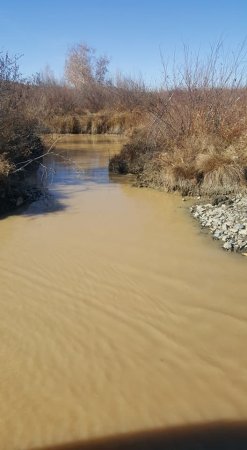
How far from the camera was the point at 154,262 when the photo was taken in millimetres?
5980

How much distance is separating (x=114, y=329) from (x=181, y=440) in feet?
4.94

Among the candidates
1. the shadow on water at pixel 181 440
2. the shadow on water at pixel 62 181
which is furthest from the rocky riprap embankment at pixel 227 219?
the shadow on water at pixel 181 440

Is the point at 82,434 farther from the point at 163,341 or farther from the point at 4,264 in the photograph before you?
the point at 4,264

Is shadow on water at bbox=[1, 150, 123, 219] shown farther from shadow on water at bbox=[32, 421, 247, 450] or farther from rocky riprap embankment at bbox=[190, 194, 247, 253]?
shadow on water at bbox=[32, 421, 247, 450]

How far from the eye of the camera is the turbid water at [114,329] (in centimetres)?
321

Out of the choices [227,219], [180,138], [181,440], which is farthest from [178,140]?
[181,440]

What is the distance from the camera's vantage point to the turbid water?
10.5ft

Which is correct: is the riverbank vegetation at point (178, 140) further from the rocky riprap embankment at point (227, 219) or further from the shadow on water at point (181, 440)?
the shadow on water at point (181, 440)

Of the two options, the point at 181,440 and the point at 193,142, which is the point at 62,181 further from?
the point at 181,440

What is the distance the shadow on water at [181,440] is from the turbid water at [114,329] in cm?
6

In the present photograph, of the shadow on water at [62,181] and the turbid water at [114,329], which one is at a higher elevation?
the shadow on water at [62,181]

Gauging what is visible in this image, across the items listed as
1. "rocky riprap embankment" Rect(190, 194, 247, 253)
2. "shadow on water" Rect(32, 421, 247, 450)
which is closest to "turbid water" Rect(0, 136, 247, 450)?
"shadow on water" Rect(32, 421, 247, 450)

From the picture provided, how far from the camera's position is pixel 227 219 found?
7.35m

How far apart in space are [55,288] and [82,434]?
2395 millimetres
